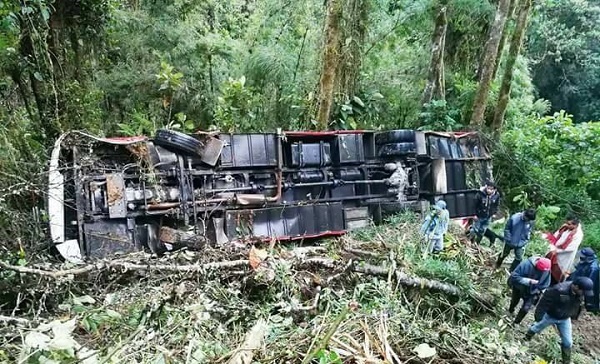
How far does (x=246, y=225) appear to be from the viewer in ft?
26.9

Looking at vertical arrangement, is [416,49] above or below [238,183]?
above

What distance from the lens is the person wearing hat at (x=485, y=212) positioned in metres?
8.59

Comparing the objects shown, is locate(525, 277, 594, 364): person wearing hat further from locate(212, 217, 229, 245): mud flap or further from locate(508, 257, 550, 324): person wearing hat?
locate(212, 217, 229, 245): mud flap

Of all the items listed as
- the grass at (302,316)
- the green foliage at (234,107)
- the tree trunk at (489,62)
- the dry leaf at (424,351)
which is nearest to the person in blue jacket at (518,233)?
the grass at (302,316)

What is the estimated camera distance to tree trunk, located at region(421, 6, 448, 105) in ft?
43.8

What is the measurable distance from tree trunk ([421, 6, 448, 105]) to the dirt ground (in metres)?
7.60

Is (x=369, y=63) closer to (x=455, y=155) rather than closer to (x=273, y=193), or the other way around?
(x=455, y=155)

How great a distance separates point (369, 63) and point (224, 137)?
810 centimetres

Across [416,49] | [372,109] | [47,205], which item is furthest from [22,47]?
[416,49]

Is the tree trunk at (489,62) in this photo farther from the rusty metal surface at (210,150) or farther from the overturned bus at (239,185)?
the rusty metal surface at (210,150)

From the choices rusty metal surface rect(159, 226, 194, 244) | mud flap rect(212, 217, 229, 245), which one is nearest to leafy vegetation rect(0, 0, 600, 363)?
rusty metal surface rect(159, 226, 194, 244)

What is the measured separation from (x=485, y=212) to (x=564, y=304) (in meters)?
3.05

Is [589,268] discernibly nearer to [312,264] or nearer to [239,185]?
[312,264]

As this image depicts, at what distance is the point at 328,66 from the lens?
1127 centimetres
